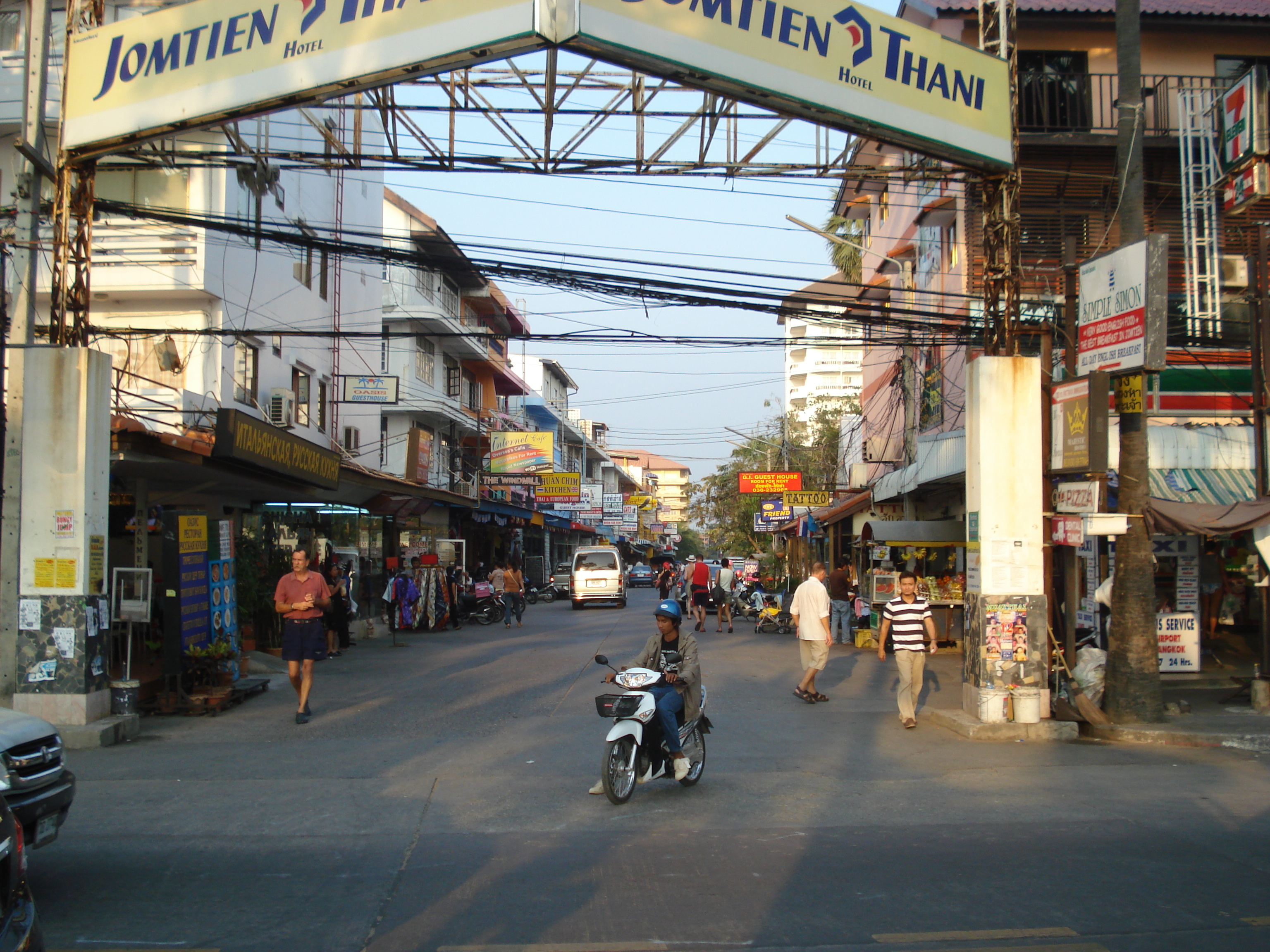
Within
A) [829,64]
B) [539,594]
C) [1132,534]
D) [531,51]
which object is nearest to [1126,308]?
[1132,534]

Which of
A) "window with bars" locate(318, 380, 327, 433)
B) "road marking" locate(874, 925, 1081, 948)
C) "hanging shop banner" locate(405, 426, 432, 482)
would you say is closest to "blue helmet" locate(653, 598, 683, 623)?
"road marking" locate(874, 925, 1081, 948)

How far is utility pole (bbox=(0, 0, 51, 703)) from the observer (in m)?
11.1

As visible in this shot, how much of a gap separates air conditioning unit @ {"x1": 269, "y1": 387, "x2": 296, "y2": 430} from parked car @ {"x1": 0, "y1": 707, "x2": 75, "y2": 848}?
16.5 m

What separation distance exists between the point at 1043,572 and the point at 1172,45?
539 inches

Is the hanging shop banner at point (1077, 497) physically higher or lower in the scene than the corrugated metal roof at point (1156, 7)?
lower

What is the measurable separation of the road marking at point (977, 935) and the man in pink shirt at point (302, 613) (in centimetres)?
830

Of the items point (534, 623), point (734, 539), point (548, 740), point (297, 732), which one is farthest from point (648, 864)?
point (734, 539)

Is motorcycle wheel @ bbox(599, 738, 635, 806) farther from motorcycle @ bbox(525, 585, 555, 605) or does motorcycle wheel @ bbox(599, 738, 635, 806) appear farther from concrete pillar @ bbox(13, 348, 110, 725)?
motorcycle @ bbox(525, 585, 555, 605)

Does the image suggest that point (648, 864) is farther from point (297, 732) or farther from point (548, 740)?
point (297, 732)

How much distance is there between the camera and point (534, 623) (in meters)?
30.2

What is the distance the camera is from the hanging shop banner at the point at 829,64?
9.48 metres

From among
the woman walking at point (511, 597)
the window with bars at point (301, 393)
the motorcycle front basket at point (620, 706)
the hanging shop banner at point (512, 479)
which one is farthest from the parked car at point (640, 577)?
the motorcycle front basket at point (620, 706)

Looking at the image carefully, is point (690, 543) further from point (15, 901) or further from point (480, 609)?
point (15, 901)

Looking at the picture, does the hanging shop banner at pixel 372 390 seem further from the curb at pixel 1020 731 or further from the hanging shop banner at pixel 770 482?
the curb at pixel 1020 731
